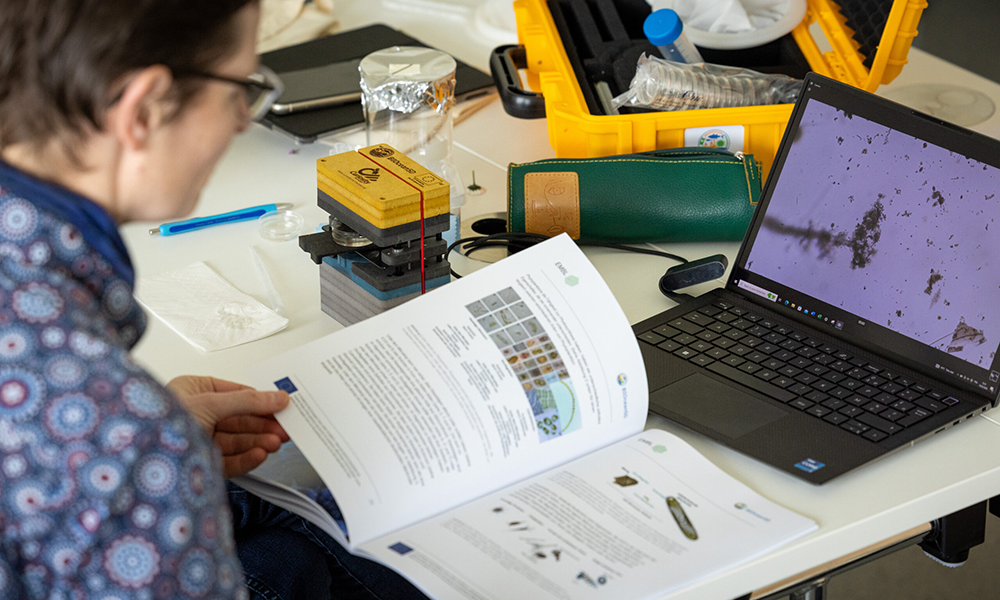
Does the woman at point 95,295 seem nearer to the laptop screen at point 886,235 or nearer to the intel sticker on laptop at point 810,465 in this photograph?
the intel sticker on laptop at point 810,465

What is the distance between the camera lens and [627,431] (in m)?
0.80

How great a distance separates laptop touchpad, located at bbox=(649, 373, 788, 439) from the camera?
80cm

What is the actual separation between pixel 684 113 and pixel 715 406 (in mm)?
466

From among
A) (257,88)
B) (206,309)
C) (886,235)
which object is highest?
(257,88)

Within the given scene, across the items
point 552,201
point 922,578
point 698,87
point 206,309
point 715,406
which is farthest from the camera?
point 922,578

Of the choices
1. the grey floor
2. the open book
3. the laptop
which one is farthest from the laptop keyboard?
the grey floor

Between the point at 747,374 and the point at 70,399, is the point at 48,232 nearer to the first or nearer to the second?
the point at 70,399

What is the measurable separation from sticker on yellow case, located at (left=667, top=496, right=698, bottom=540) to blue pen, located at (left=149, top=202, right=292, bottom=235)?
0.64 metres

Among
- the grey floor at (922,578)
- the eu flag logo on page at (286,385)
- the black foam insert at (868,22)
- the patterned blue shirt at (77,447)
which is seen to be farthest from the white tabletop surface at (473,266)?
the grey floor at (922,578)

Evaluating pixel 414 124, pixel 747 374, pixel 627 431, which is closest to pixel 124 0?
pixel 627 431

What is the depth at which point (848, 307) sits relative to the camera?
91cm

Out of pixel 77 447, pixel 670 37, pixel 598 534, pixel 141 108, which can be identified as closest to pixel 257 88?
pixel 141 108

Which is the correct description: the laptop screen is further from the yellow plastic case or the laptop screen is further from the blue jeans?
the blue jeans

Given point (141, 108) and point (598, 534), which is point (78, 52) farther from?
point (598, 534)
